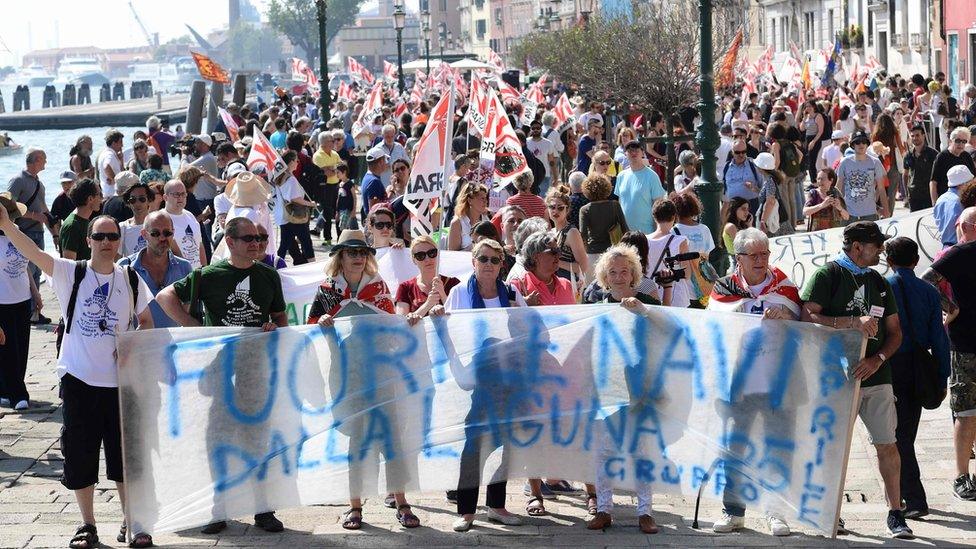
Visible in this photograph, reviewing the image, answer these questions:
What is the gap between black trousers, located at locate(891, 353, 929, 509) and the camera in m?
7.51

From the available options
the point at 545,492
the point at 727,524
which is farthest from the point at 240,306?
A: the point at 727,524

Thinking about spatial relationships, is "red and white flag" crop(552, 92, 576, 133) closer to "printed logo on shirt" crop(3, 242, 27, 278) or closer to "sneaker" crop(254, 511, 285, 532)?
"printed logo on shirt" crop(3, 242, 27, 278)

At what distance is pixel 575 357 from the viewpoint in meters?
7.46

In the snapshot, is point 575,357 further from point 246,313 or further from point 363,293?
point 246,313

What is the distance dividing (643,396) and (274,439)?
5.86ft

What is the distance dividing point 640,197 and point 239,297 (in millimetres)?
6566

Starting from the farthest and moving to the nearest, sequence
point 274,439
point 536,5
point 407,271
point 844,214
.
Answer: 1. point 536,5
2. point 844,214
3. point 407,271
4. point 274,439

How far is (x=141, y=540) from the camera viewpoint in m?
7.20

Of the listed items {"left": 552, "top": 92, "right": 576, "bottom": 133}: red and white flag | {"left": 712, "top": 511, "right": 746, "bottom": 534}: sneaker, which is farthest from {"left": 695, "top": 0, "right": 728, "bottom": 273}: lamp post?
{"left": 552, "top": 92, "right": 576, "bottom": 133}: red and white flag

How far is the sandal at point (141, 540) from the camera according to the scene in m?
7.19

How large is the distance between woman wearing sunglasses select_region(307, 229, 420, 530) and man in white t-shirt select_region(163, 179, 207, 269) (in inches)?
109

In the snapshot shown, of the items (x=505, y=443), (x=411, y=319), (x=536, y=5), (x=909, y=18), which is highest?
(x=536, y=5)

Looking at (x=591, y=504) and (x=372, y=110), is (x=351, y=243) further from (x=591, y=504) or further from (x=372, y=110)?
(x=372, y=110)

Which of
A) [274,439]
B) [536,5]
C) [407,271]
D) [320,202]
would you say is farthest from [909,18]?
[536,5]
